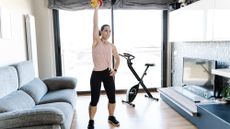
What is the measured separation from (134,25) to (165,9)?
0.79 meters

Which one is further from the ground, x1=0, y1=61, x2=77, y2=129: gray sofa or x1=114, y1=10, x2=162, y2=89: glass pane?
x1=114, y1=10, x2=162, y2=89: glass pane

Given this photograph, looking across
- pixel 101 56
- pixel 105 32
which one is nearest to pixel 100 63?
pixel 101 56

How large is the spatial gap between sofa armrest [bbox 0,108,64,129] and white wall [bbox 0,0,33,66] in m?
1.10

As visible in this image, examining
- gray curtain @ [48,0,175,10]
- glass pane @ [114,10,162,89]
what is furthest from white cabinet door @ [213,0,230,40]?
glass pane @ [114,10,162,89]

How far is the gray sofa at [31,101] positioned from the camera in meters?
1.95

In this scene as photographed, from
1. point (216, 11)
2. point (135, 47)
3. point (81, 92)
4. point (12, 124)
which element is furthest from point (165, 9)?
point (12, 124)

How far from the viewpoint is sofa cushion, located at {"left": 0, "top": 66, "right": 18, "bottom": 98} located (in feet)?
7.75

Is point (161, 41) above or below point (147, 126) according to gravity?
above

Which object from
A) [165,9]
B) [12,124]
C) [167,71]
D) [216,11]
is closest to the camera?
[12,124]

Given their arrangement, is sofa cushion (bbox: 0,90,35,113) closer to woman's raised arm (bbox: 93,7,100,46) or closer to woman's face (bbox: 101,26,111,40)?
woman's raised arm (bbox: 93,7,100,46)

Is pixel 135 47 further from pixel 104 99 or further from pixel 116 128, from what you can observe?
pixel 116 128

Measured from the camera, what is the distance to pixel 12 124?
1.94m

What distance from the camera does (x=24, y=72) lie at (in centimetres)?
311

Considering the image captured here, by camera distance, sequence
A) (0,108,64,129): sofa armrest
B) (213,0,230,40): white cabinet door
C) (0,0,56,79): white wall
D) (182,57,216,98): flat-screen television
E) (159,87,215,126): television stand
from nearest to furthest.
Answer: (0,108,64,129): sofa armrest < (213,0,230,40): white cabinet door < (159,87,215,126): television stand < (0,0,56,79): white wall < (182,57,216,98): flat-screen television
